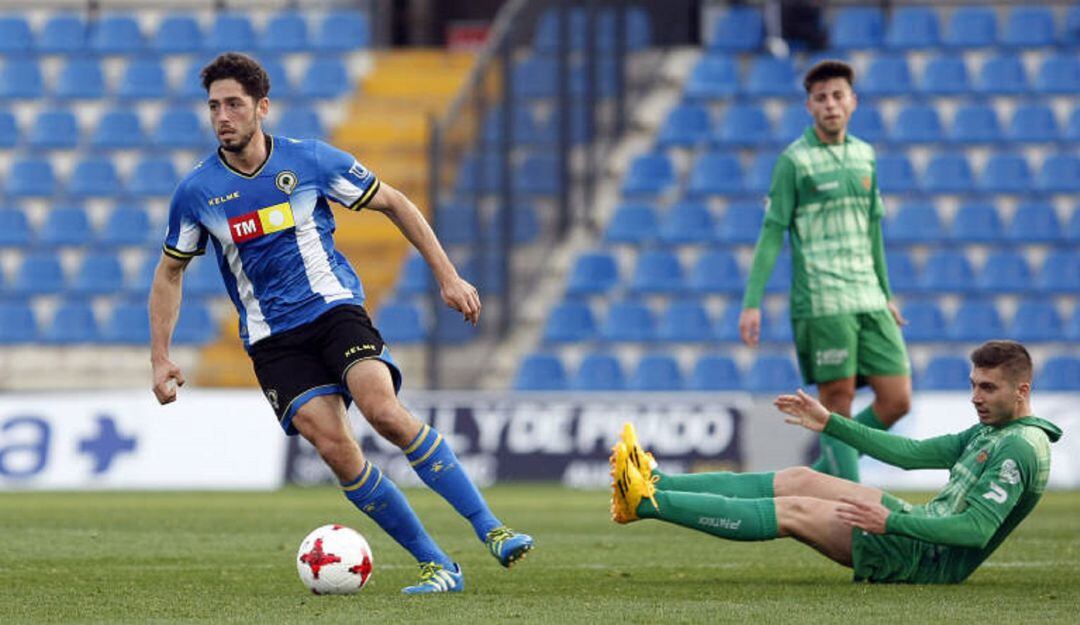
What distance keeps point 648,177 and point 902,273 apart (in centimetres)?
287

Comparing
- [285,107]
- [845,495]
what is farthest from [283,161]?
[285,107]

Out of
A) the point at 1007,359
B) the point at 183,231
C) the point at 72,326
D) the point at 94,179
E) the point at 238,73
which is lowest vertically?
the point at 72,326

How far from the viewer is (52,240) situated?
2086 cm

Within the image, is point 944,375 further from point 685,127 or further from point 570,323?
point 685,127

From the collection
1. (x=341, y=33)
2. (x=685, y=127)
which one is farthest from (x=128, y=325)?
(x=685, y=127)

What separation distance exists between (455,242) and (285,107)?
16.0 ft

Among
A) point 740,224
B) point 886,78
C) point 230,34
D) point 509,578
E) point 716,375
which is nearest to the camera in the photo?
point 509,578

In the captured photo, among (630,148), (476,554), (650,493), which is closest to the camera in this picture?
(650,493)

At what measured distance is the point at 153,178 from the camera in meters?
21.2

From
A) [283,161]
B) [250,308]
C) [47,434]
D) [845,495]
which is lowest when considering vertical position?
[47,434]

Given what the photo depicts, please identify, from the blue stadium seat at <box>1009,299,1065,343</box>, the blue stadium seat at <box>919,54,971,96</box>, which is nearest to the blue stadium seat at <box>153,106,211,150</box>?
the blue stadium seat at <box>919,54,971,96</box>

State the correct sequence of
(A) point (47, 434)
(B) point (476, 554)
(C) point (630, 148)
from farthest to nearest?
(C) point (630, 148), (A) point (47, 434), (B) point (476, 554)

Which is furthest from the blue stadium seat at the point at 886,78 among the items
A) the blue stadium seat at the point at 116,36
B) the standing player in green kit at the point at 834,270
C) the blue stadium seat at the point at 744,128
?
the standing player in green kit at the point at 834,270

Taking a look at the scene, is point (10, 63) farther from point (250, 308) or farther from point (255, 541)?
point (250, 308)
